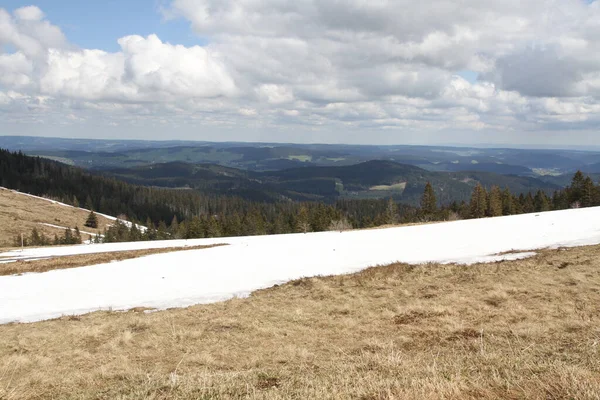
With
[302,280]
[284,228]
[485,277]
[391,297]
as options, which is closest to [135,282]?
[302,280]

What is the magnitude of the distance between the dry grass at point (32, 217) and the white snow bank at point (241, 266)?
3605 inches

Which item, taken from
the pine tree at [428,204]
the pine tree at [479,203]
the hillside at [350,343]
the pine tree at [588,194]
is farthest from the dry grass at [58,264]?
the pine tree at [588,194]

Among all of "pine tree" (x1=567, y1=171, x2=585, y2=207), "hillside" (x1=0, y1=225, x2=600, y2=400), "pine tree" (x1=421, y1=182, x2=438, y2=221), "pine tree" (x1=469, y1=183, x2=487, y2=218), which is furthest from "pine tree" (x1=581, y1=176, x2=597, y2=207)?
"hillside" (x1=0, y1=225, x2=600, y2=400)

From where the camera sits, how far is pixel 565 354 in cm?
754

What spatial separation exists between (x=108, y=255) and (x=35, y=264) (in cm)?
580

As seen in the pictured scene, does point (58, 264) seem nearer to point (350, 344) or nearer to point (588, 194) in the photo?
point (350, 344)

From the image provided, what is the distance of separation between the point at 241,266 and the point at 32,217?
13783 centimetres

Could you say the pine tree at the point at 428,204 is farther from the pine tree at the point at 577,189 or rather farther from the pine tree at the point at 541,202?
the pine tree at the point at 577,189

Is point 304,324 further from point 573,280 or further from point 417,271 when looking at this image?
point 573,280

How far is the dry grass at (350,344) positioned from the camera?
20.4ft

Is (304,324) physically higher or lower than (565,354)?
lower

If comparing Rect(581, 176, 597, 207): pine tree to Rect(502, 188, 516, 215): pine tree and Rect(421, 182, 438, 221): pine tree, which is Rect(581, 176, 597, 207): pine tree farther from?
Rect(421, 182, 438, 221): pine tree

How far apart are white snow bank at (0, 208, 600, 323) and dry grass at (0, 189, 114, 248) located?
300 feet

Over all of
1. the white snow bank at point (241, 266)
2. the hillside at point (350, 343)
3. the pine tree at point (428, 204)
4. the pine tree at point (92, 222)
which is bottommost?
the pine tree at point (92, 222)
